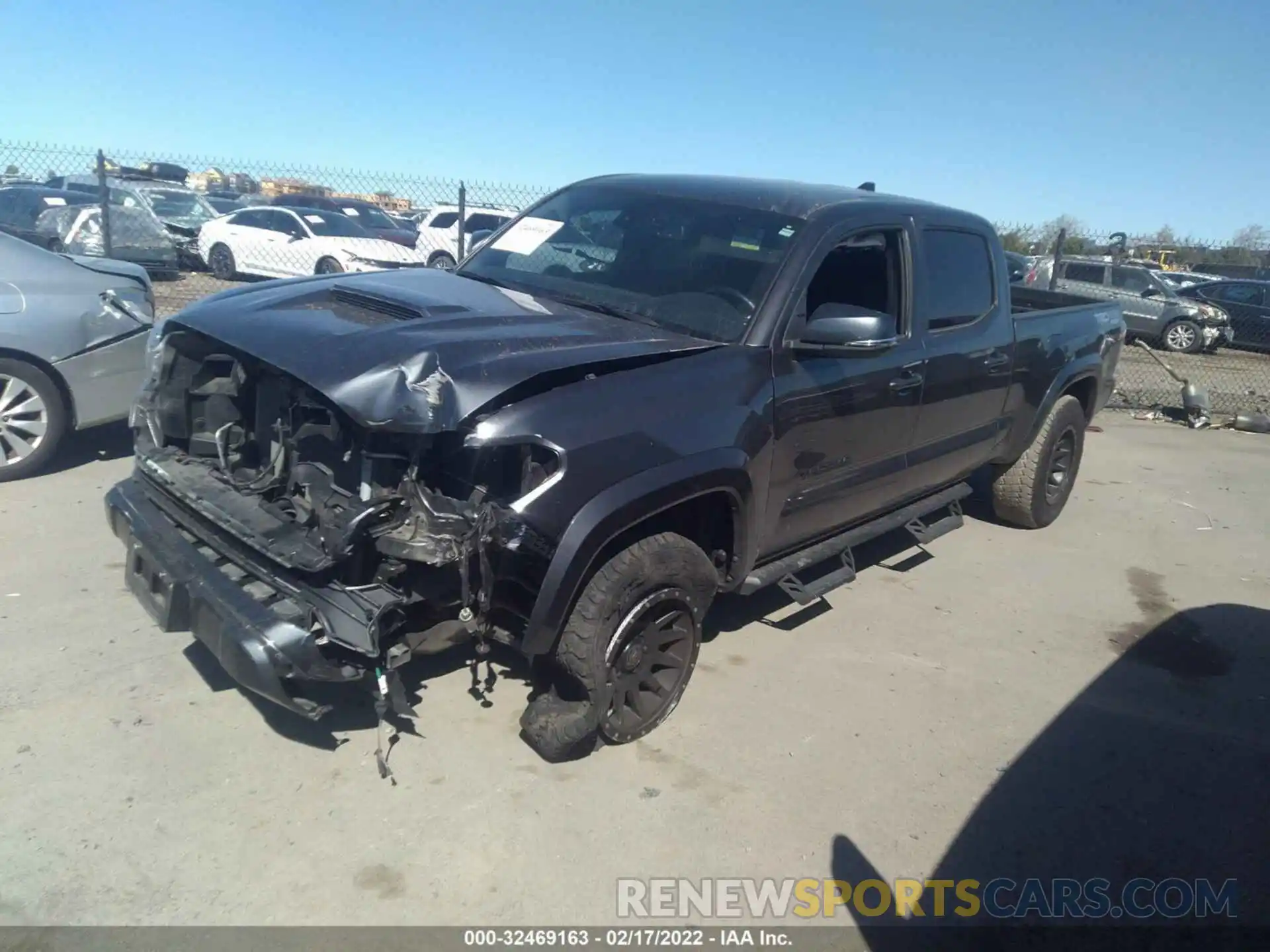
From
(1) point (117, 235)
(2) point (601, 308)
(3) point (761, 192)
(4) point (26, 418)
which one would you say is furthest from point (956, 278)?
(1) point (117, 235)

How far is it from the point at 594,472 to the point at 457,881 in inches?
50.5

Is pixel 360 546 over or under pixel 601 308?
under

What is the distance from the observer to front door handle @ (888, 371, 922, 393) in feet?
14.0

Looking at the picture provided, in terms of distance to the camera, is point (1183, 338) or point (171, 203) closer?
point (1183, 338)

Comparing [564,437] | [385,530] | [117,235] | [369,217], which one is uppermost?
[369,217]

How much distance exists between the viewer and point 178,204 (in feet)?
63.4

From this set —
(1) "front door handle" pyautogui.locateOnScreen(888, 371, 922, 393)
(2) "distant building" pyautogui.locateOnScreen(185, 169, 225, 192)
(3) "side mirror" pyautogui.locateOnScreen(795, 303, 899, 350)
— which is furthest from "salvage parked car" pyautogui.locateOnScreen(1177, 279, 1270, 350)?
(2) "distant building" pyautogui.locateOnScreen(185, 169, 225, 192)

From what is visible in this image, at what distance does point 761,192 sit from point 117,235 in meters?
11.5

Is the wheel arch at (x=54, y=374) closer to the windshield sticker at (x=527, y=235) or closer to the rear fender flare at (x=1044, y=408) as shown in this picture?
the windshield sticker at (x=527, y=235)

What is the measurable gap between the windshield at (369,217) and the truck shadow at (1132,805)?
60.3 ft

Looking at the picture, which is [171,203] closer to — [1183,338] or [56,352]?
[56,352]

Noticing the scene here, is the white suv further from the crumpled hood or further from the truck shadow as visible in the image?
the truck shadow

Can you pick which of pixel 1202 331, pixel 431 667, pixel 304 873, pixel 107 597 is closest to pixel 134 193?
pixel 107 597

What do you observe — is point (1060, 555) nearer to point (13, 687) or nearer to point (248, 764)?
point (248, 764)
